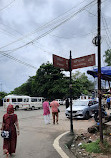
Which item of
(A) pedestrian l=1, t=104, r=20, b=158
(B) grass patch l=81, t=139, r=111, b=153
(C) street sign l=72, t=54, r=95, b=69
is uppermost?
(C) street sign l=72, t=54, r=95, b=69

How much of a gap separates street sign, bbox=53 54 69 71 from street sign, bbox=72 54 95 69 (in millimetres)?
319

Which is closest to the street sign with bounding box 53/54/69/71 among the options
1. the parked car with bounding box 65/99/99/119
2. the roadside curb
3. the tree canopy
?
the roadside curb

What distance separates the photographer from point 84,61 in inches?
292

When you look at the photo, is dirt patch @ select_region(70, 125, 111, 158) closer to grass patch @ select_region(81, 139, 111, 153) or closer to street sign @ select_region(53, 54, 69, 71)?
grass patch @ select_region(81, 139, 111, 153)

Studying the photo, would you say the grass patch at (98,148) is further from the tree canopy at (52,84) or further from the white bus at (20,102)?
the tree canopy at (52,84)

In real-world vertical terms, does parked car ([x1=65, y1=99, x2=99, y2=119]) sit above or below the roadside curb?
above

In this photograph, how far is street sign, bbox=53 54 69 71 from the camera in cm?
747

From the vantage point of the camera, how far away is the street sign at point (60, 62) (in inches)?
294

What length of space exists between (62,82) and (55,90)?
10.2 feet

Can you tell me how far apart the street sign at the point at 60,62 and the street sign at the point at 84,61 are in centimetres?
32

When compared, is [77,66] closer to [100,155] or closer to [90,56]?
[90,56]

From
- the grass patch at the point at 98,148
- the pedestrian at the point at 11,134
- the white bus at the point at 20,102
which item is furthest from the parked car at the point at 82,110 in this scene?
the white bus at the point at 20,102

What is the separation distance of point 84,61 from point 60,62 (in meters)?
1.06

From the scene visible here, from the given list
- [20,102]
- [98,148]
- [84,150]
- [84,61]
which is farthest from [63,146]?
[20,102]
